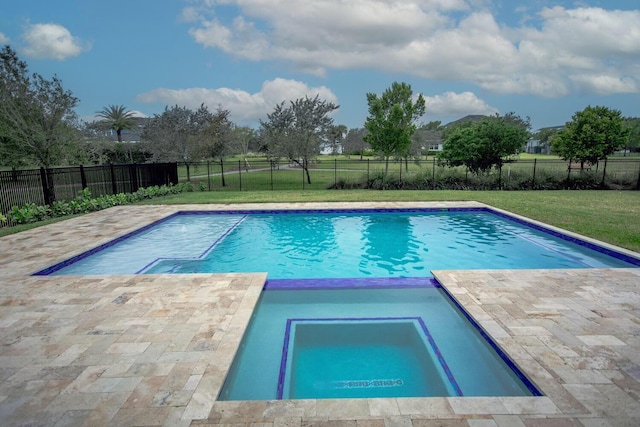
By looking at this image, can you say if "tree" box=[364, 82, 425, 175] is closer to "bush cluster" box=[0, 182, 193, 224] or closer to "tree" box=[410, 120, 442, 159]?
"bush cluster" box=[0, 182, 193, 224]

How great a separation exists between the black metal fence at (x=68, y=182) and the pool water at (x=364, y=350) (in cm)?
849

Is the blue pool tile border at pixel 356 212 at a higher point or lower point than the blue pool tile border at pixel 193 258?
higher

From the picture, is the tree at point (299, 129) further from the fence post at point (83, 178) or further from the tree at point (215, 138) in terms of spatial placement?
the fence post at point (83, 178)

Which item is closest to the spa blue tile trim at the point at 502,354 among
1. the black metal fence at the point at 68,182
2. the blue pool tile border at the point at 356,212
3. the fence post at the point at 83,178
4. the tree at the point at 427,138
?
the blue pool tile border at the point at 356,212

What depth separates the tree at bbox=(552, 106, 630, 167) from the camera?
16.2 metres

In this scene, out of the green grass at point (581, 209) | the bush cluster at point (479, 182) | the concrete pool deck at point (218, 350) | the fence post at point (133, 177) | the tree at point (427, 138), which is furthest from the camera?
the tree at point (427, 138)

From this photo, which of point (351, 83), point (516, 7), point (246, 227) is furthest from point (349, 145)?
point (246, 227)

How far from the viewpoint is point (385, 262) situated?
6.52 metres

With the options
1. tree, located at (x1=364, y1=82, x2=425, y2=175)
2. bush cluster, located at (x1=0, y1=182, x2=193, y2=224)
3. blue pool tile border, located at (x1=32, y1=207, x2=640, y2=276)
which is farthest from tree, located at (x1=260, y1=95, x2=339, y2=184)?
blue pool tile border, located at (x1=32, y1=207, x2=640, y2=276)

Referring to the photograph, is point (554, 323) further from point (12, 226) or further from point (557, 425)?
point (12, 226)

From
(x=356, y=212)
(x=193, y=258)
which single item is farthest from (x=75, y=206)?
(x=356, y=212)

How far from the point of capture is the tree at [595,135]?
1623 cm

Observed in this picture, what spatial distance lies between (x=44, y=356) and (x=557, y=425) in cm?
372

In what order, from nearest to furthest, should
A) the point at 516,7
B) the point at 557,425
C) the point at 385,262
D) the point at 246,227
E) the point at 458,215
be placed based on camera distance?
the point at 557,425 < the point at 385,262 < the point at 246,227 < the point at 458,215 < the point at 516,7
